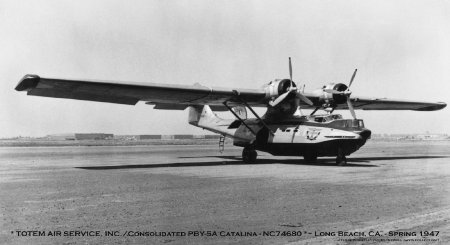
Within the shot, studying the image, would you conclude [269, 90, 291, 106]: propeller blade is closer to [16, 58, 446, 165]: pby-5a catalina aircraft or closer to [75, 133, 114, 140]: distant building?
[16, 58, 446, 165]: pby-5a catalina aircraft

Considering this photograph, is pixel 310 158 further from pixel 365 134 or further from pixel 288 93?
pixel 365 134

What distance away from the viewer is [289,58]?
22.1 m

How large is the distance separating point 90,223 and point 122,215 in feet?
2.57

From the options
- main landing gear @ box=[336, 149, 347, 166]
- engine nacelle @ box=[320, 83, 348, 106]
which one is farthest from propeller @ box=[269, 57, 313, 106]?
main landing gear @ box=[336, 149, 347, 166]

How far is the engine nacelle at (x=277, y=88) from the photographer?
21.3 m

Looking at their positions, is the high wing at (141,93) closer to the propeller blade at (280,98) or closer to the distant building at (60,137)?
the propeller blade at (280,98)

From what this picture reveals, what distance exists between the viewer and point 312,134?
2048cm

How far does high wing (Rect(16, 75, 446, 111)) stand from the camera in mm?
16219

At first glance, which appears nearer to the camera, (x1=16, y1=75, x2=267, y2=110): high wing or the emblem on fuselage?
(x1=16, y1=75, x2=267, y2=110): high wing

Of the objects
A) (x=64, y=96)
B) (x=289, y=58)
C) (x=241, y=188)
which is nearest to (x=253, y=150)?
(x=289, y=58)

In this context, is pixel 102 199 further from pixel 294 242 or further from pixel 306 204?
pixel 294 242

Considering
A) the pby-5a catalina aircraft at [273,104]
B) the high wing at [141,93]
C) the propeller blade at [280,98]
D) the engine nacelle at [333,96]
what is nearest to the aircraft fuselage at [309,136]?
the pby-5a catalina aircraft at [273,104]

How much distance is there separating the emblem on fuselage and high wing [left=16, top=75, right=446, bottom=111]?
8.88 feet

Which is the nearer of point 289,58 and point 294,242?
point 294,242
